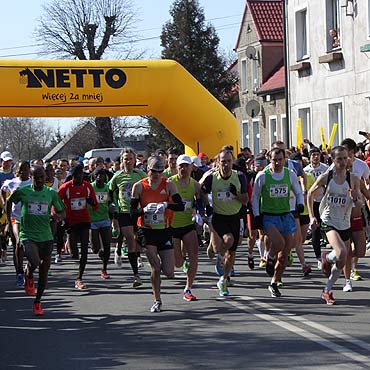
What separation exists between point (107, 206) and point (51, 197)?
11.3 ft

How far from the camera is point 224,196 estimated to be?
1311cm

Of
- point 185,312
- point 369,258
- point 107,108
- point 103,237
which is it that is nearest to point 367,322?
point 185,312

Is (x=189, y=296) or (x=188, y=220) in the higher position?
(x=188, y=220)

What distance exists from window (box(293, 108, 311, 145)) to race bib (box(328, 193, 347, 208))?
69.6ft

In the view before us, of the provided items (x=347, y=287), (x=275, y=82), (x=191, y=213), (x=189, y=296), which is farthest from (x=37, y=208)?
(x=275, y=82)

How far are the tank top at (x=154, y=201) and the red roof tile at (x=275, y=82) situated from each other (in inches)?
1088

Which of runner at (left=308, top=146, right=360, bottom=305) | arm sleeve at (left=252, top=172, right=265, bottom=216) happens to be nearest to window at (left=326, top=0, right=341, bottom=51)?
arm sleeve at (left=252, top=172, right=265, bottom=216)

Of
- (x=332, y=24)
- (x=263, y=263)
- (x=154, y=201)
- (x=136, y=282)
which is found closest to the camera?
(x=154, y=201)

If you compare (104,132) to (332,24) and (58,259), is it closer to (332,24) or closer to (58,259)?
(332,24)

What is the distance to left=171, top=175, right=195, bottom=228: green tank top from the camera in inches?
501

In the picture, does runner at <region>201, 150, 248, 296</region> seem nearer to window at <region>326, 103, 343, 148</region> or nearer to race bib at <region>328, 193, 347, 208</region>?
race bib at <region>328, 193, 347, 208</region>

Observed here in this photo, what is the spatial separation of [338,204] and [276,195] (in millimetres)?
1001

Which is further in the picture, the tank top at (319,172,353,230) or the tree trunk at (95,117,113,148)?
the tree trunk at (95,117,113,148)

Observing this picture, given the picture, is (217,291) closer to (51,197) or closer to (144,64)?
(51,197)
